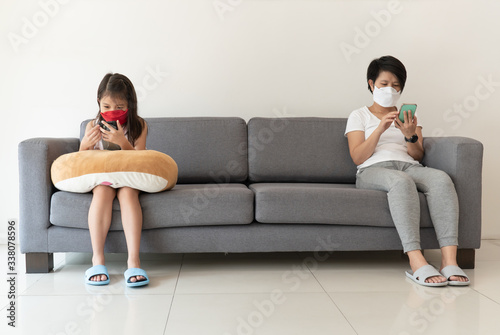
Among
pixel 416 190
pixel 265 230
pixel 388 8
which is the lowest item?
pixel 265 230

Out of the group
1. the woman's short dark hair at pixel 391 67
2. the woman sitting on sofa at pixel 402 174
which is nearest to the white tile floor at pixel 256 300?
the woman sitting on sofa at pixel 402 174

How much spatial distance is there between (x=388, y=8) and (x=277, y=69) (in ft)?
2.62

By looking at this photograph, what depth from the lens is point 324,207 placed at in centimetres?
232

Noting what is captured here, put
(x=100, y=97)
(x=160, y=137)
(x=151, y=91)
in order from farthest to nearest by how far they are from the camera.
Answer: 1. (x=151, y=91)
2. (x=160, y=137)
3. (x=100, y=97)

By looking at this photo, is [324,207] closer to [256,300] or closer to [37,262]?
[256,300]

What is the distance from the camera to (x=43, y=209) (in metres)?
2.31

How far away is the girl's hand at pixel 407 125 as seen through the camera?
2.47 metres

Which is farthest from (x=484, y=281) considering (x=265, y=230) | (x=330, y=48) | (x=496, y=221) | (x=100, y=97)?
(x=100, y=97)

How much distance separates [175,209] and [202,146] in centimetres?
64

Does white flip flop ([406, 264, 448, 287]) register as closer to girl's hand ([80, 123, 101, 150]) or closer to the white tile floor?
the white tile floor

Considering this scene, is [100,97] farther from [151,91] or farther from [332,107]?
[332,107]

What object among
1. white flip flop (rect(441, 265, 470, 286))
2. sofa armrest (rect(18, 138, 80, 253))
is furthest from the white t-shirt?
sofa armrest (rect(18, 138, 80, 253))

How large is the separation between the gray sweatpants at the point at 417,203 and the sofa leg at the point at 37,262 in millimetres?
1580

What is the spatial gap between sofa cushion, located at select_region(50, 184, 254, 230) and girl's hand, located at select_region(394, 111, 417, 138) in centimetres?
83
